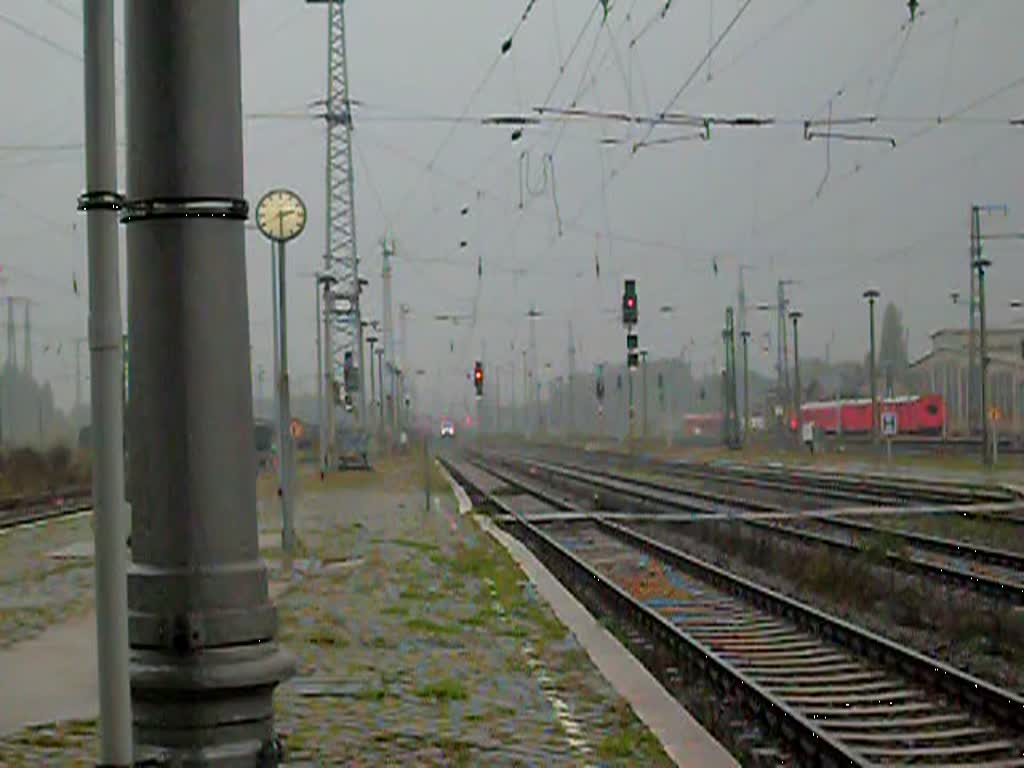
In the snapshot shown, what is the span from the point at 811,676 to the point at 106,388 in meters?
9.49

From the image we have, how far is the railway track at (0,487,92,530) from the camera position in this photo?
1405 inches

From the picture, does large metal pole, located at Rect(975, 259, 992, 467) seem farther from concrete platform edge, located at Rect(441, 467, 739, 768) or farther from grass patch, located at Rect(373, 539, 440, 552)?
concrete platform edge, located at Rect(441, 467, 739, 768)

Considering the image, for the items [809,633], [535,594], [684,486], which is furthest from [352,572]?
[684,486]

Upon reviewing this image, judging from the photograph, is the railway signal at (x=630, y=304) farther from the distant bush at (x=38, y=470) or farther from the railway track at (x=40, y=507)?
the distant bush at (x=38, y=470)

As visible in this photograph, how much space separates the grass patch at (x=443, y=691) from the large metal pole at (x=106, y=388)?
6600 mm

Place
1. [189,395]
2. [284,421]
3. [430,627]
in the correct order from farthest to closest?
[284,421] → [430,627] → [189,395]

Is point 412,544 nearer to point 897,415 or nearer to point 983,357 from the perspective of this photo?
point 983,357

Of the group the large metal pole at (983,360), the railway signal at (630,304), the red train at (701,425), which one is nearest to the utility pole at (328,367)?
the railway signal at (630,304)

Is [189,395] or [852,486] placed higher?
[189,395]

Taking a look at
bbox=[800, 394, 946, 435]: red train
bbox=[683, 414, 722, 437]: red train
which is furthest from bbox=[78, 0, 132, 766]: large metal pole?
bbox=[683, 414, 722, 437]: red train

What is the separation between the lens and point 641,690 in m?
11.6

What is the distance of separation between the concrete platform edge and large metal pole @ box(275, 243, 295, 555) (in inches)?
163

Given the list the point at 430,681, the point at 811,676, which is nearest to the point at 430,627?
the point at 430,681

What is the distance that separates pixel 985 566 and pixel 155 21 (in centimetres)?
1962
